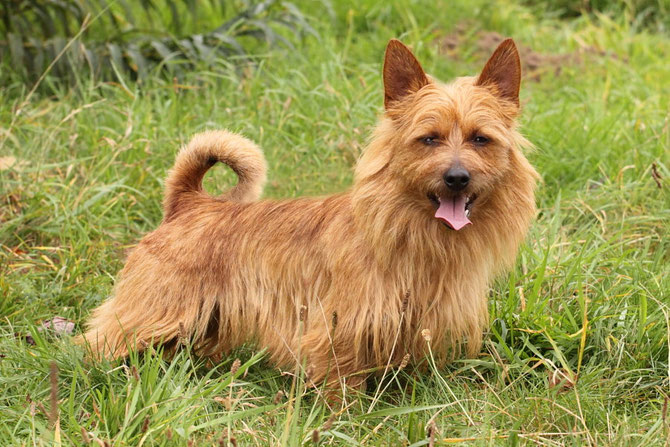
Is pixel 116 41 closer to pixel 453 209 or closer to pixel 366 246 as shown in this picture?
pixel 366 246

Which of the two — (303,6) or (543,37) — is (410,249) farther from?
(543,37)

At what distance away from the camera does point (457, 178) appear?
3.09 meters

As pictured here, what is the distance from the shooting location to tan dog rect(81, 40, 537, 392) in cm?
323

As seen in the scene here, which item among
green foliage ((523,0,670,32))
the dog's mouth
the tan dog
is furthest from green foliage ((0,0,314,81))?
green foliage ((523,0,670,32))

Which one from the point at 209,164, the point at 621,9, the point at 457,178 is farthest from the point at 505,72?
the point at 621,9

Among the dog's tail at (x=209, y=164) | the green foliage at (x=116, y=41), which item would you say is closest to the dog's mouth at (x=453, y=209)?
the dog's tail at (x=209, y=164)

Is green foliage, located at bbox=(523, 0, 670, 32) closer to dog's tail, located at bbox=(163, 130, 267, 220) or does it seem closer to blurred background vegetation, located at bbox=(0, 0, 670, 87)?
blurred background vegetation, located at bbox=(0, 0, 670, 87)

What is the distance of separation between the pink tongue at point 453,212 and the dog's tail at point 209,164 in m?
1.09

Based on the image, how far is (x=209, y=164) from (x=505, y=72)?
55.7 inches

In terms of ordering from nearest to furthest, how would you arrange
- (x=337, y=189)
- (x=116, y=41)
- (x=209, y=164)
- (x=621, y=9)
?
(x=209, y=164)
(x=337, y=189)
(x=116, y=41)
(x=621, y=9)

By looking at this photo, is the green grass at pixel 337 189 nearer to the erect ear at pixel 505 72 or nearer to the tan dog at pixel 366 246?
the tan dog at pixel 366 246

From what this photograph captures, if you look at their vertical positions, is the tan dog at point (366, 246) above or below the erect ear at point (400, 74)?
below

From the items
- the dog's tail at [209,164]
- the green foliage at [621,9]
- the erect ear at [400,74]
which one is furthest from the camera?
the green foliage at [621,9]

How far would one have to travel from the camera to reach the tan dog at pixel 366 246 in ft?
10.6
